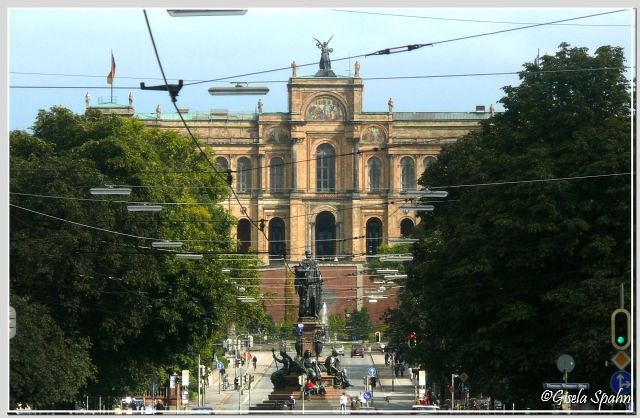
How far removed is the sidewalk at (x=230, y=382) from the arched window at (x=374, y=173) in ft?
93.4

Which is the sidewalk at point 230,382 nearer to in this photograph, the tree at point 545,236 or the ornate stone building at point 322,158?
the tree at point 545,236

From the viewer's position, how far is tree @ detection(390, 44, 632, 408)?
142 feet

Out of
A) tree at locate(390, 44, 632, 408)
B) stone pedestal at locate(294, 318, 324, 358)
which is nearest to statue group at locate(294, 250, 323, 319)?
stone pedestal at locate(294, 318, 324, 358)

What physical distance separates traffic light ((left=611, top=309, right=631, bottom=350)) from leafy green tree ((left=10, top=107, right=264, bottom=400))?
693 inches

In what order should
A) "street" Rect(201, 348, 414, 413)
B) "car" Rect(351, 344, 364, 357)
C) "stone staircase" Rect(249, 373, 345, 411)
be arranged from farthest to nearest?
"car" Rect(351, 344, 364, 357), "street" Rect(201, 348, 414, 413), "stone staircase" Rect(249, 373, 345, 411)

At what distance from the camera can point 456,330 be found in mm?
48594

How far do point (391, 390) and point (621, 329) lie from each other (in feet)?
154

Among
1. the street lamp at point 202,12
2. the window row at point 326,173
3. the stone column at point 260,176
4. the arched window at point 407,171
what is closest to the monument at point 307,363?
the street lamp at point 202,12

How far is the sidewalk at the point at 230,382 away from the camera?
73.0 meters

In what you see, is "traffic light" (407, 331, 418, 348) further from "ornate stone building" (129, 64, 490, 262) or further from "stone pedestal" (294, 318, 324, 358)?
"ornate stone building" (129, 64, 490, 262)

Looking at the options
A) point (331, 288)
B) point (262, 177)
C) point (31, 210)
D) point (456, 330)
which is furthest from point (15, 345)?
point (262, 177)

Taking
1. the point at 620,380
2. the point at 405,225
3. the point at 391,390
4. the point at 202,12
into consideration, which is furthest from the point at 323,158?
the point at 202,12

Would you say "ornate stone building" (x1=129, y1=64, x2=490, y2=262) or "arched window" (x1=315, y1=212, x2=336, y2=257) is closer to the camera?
"ornate stone building" (x1=129, y1=64, x2=490, y2=262)

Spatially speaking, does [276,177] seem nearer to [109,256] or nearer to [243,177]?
[243,177]
